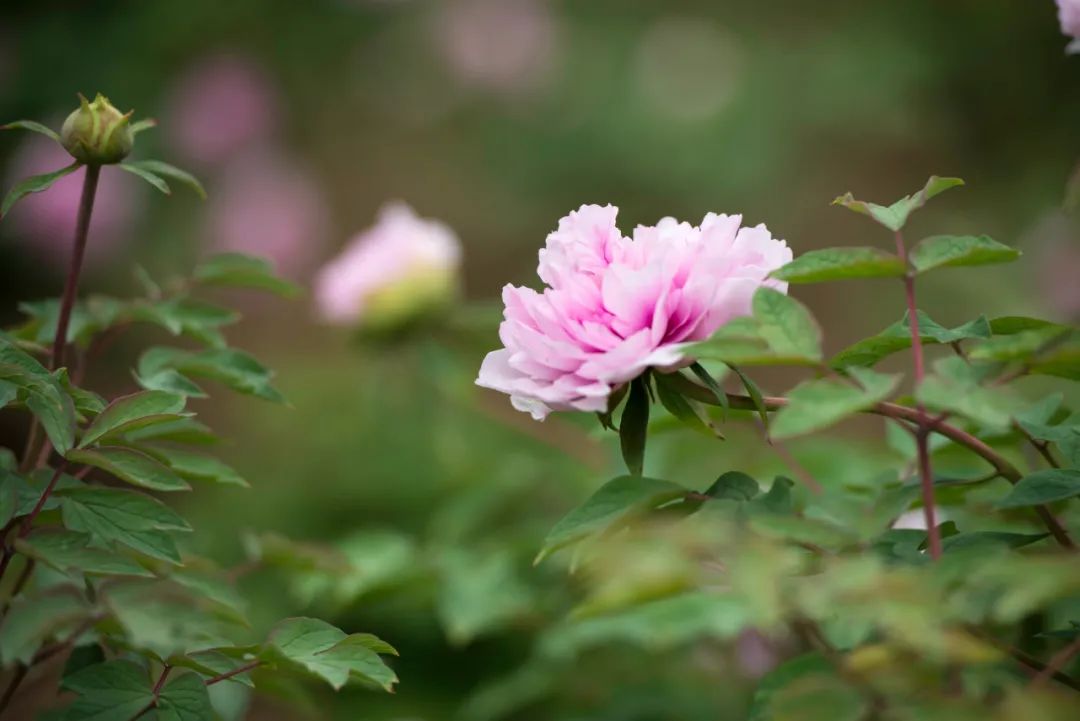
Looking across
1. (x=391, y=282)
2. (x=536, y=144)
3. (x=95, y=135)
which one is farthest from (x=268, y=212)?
(x=95, y=135)

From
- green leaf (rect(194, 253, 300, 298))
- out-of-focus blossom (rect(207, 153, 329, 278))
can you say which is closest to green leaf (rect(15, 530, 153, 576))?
green leaf (rect(194, 253, 300, 298))

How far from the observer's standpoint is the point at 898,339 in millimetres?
525

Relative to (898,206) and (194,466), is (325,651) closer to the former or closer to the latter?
(194,466)

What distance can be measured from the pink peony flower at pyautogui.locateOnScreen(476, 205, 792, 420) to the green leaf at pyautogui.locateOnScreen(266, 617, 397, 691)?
0.45 feet

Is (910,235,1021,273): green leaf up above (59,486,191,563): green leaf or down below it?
above

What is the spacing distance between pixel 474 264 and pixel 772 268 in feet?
7.49

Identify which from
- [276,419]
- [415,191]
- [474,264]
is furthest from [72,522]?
[415,191]

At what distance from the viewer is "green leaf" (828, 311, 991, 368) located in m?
0.52

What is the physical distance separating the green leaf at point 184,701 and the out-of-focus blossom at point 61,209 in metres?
1.66

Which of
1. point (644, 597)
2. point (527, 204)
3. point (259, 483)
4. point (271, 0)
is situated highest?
point (271, 0)

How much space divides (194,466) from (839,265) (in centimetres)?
37

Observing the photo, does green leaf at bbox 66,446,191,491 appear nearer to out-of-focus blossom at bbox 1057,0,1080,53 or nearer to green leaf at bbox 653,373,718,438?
green leaf at bbox 653,373,718,438

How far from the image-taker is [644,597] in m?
0.41

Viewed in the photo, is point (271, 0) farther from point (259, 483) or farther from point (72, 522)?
point (72, 522)
